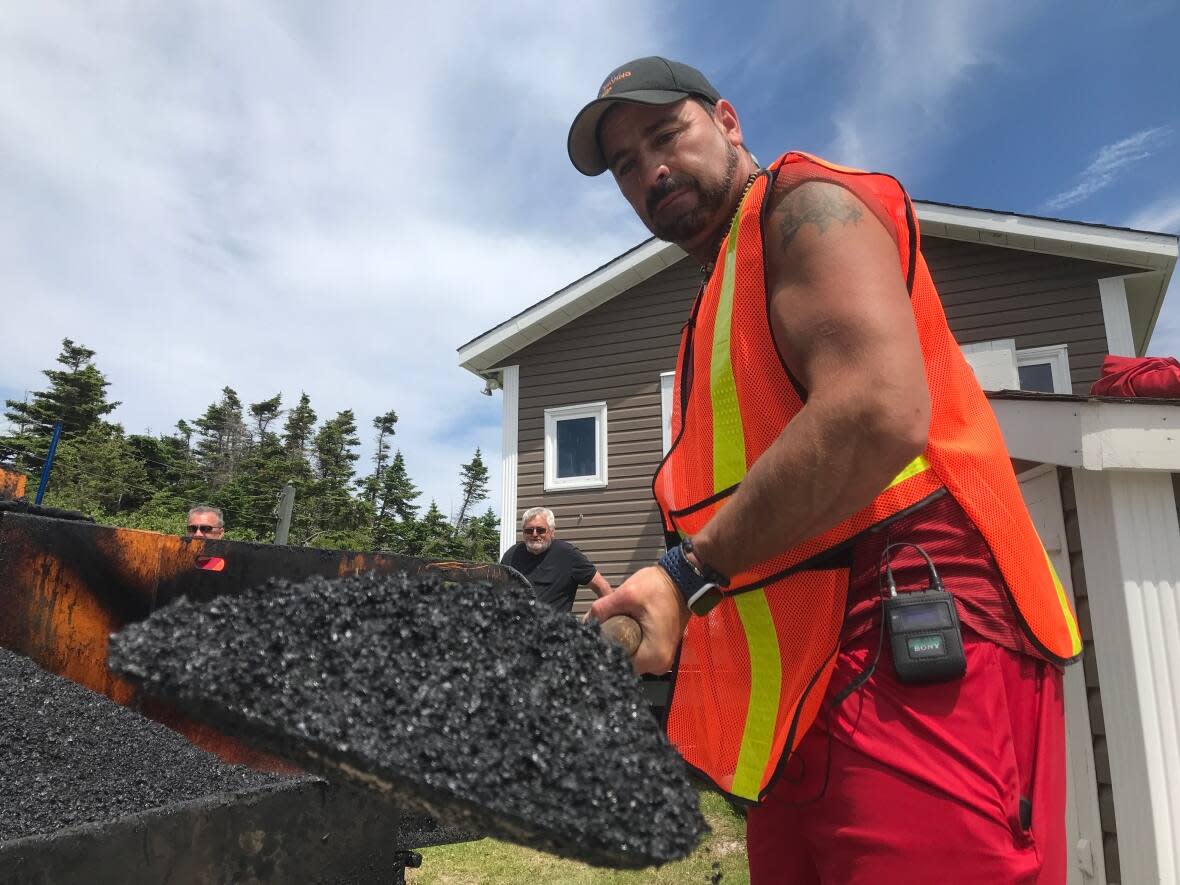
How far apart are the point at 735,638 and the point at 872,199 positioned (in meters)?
0.87

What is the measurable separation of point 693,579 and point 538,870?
3955mm

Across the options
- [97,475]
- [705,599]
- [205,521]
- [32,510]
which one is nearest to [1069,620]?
[705,599]

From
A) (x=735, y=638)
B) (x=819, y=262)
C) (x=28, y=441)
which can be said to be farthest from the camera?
(x=28, y=441)

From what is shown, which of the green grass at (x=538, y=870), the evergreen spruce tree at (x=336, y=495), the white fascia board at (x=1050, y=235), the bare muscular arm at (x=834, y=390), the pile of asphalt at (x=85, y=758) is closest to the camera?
the bare muscular arm at (x=834, y=390)

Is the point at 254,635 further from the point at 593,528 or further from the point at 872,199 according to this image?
the point at 593,528

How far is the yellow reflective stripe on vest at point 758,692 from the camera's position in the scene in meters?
1.34

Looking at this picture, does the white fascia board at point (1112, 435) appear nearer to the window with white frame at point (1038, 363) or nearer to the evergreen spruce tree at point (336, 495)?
the window with white frame at point (1038, 363)

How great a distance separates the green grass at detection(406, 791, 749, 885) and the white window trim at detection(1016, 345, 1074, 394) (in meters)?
6.31

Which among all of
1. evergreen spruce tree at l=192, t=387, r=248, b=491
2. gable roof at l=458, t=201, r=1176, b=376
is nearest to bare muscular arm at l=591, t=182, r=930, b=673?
gable roof at l=458, t=201, r=1176, b=376

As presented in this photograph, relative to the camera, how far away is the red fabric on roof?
10.3ft

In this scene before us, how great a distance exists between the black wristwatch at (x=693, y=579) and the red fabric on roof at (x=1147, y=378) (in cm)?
277

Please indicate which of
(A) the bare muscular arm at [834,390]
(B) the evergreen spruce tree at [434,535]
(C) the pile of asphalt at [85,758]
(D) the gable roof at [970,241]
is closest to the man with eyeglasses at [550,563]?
(D) the gable roof at [970,241]

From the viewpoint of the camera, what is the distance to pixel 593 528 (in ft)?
33.3

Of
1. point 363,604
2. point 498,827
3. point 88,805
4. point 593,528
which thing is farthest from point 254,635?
point 593,528
